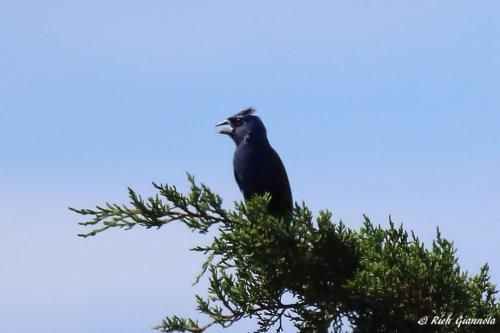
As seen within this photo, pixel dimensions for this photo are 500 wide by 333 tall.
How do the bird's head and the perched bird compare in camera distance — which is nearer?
the perched bird

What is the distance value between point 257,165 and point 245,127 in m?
0.66

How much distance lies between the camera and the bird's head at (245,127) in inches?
479

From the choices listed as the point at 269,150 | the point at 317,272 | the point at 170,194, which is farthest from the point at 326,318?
the point at 269,150

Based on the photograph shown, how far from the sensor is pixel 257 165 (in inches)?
462

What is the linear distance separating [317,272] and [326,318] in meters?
0.33

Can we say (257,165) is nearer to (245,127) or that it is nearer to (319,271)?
(245,127)

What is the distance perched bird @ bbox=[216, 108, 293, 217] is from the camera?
11.6 m

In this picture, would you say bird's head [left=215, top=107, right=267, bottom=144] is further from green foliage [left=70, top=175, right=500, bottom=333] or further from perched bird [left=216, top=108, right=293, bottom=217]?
green foliage [left=70, top=175, right=500, bottom=333]

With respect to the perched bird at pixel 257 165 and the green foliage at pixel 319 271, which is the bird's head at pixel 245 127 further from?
the green foliage at pixel 319 271

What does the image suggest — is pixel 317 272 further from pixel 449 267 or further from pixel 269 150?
pixel 269 150

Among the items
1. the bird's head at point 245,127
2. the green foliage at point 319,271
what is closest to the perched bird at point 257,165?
the bird's head at point 245,127

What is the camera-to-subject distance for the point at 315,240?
770 centimetres

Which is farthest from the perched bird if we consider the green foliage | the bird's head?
the green foliage

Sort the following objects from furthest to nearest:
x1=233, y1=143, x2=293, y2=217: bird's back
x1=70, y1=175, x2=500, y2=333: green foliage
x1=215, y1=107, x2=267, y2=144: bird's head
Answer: x1=215, y1=107, x2=267, y2=144: bird's head, x1=233, y1=143, x2=293, y2=217: bird's back, x1=70, y1=175, x2=500, y2=333: green foliage
